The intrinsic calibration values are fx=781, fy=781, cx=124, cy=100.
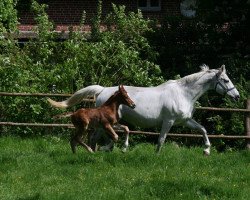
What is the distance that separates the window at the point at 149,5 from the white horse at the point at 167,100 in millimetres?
18542

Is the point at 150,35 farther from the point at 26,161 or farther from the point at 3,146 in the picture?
the point at 26,161

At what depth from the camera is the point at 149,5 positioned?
34.8m

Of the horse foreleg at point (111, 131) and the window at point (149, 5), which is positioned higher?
the window at point (149, 5)

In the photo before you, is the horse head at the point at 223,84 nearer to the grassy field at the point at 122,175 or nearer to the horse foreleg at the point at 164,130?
the horse foreleg at the point at 164,130

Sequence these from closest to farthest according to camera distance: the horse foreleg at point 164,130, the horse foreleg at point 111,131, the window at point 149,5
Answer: the horse foreleg at point 111,131 < the horse foreleg at point 164,130 < the window at point 149,5

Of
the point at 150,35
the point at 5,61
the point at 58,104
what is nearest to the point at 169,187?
the point at 58,104

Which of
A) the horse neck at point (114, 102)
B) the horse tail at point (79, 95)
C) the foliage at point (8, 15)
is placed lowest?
the horse tail at point (79, 95)

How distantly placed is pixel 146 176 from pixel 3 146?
465 centimetres

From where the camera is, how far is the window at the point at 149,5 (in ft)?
114

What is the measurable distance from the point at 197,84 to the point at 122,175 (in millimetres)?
3898

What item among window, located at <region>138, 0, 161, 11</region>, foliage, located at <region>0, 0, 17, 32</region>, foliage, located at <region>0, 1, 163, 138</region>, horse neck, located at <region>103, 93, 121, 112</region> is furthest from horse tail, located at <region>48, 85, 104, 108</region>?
window, located at <region>138, 0, 161, 11</region>

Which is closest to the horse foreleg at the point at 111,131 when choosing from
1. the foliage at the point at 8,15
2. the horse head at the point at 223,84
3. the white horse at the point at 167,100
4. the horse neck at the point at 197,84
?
the white horse at the point at 167,100

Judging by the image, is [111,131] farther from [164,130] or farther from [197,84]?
[197,84]

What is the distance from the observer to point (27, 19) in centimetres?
3416
